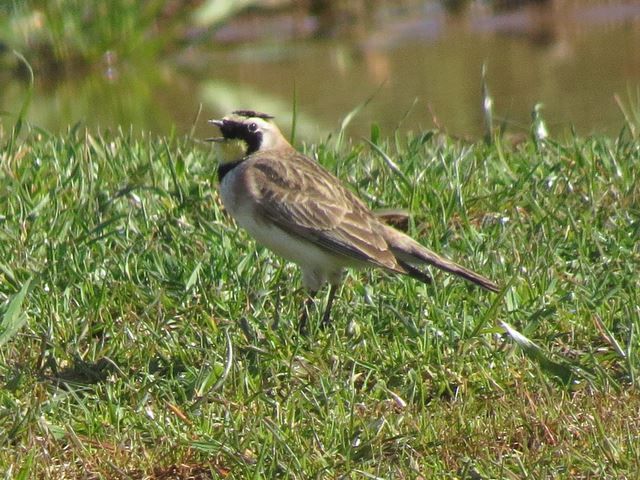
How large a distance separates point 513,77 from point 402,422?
6.76m

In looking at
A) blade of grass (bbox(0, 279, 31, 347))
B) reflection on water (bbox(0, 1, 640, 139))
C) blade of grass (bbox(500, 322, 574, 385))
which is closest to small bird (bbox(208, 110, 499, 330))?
blade of grass (bbox(500, 322, 574, 385))

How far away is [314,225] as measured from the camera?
6.09 metres

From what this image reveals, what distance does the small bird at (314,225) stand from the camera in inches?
231

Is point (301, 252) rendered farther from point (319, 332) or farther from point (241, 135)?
point (241, 135)

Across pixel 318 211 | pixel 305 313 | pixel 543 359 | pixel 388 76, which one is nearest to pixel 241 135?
pixel 318 211

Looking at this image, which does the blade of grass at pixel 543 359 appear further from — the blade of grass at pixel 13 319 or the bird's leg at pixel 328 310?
the blade of grass at pixel 13 319

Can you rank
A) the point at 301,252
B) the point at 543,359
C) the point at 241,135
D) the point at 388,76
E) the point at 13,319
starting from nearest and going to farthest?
the point at 543,359 → the point at 13,319 → the point at 301,252 → the point at 241,135 → the point at 388,76

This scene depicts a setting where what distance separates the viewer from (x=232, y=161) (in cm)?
662

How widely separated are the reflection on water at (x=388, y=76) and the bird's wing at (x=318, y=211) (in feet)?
8.23

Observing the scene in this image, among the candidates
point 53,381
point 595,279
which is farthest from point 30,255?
point 595,279

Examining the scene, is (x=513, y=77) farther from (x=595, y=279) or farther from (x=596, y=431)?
(x=596, y=431)

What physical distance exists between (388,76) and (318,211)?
564 cm

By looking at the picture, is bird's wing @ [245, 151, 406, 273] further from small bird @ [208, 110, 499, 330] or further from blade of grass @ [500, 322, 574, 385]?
blade of grass @ [500, 322, 574, 385]

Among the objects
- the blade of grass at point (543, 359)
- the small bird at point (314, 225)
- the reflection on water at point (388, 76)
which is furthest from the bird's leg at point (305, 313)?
the reflection on water at point (388, 76)
